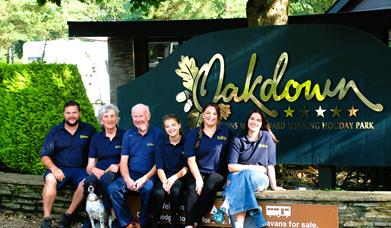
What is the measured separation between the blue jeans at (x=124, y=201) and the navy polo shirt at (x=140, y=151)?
0.56ft

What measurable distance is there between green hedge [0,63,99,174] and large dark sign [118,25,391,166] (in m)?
→ 1.42

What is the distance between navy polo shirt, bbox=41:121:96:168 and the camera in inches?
247

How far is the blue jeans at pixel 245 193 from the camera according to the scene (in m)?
5.50

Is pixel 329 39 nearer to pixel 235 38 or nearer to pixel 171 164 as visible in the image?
pixel 235 38

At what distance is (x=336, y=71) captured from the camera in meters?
6.24

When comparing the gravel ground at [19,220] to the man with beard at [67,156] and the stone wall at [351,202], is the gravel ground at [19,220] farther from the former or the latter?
the stone wall at [351,202]

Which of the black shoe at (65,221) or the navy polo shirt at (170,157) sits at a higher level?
the navy polo shirt at (170,157)

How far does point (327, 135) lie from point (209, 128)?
1.39 meters

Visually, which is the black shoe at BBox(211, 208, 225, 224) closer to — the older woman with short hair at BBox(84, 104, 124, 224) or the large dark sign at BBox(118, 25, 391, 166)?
the older woman with short hair at BBox(84, 104, 124, 224)

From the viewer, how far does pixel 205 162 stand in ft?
18.7

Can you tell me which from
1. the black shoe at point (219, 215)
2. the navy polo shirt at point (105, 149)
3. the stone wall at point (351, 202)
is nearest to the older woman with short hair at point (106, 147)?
the navy polo shirt at point (105, 149)

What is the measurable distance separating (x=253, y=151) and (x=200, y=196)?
0.67 meters

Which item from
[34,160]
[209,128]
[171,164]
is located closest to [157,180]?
[171,164]

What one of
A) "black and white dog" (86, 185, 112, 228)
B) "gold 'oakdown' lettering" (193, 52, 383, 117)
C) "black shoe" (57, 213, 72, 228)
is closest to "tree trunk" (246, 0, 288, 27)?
"gold 'oakdown' lettering" (193, 52, 383, 117)
